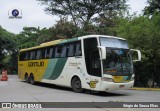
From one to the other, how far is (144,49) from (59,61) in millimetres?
7059

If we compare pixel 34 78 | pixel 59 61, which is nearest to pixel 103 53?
pixel 59 61

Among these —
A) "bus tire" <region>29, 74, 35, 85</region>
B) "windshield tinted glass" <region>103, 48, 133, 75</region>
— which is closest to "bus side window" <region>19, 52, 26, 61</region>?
"bus tire" <region>29, 74, 35, 85</region>

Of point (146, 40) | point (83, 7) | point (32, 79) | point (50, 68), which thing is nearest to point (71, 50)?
point (50, 68)

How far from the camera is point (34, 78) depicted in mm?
27156

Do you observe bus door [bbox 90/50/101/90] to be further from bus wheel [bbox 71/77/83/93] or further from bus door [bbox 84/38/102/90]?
bus wheel [bbox 71/77/83/93]

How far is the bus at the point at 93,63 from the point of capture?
18.3 meters

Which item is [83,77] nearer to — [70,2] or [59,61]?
[59,61]

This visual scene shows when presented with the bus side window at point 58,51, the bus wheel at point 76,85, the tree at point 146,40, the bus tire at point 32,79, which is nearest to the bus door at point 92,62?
the bus wheel at point 76,85

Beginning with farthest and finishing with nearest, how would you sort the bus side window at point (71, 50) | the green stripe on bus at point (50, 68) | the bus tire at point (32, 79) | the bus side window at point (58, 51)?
1. the bus tire at point (32, 79)
2. the green stripe on bus at point (50, 68)
3. the bus side window at point (58, 51)
4. the bus side window at point (71, 50)

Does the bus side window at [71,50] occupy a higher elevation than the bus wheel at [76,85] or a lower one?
higher

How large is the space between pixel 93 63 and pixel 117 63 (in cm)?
129

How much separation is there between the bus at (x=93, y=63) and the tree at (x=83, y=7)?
74.8ft

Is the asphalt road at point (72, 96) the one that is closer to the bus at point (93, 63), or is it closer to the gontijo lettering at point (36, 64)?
the bus at point (93, 63)

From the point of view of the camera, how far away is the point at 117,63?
18656 mm
